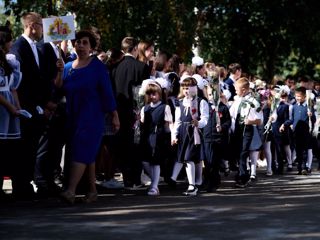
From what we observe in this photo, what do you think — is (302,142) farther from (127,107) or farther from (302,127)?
(127,107)

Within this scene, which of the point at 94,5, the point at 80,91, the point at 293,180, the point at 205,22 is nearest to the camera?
the point at 80,91

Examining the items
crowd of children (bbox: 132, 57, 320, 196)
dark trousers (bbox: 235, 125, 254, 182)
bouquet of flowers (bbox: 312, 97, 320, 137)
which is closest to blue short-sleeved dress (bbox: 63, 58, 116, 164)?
crowd of children (bbox: 132, 57, 320, 196)

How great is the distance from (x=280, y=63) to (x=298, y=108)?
25.5m

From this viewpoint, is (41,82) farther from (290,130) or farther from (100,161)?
(290,130)

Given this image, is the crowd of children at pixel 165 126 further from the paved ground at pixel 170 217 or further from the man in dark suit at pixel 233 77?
the man in dark suit at pixel 233 77

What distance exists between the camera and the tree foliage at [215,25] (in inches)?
963

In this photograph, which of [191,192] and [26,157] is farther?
[191,192]

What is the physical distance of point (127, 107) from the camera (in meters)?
12.5

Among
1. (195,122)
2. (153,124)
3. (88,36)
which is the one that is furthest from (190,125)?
(88,36)

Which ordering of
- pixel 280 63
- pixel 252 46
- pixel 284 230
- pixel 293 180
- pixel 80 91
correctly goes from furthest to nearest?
pixel 280 63 < pixel 252 46 < pixel 293 180 < pixel 80 91 < pixel 284 230

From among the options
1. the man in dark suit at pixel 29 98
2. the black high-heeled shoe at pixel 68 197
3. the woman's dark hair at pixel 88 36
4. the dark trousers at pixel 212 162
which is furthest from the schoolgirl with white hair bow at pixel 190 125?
the black high-heeled shoe at pixel 68 197

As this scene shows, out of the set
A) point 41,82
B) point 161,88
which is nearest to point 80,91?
point 41,82

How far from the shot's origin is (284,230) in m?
8.17

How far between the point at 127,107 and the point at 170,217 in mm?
3658
